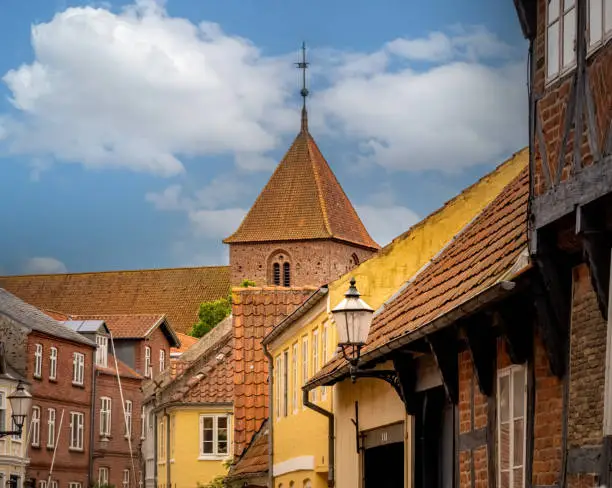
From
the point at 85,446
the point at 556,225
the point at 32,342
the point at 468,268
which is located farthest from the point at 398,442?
the point at 85,446

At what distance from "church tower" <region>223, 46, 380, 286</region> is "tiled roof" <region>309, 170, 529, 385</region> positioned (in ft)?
294

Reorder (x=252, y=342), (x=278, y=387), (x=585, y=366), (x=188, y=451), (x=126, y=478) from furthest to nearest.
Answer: (x=126, y=478)
(x=188, y=451)
(x=252, y=342)
(x=278, y=387)
(x=585, y=366)

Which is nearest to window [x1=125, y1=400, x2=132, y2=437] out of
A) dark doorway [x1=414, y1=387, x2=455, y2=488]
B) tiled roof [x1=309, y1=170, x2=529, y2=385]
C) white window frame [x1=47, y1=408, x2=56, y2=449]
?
white window frame [x1=47, y1=408, x2=56, y2=449]

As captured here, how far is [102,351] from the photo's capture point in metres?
72.1

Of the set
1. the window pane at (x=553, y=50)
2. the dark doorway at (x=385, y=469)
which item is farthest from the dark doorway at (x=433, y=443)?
the window pane at (x=553, y=50)

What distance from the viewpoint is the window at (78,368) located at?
Answer: 66938 millimetres

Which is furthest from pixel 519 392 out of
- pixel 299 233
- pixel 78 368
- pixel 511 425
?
pixel 299 233

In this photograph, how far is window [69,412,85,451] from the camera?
66.6m

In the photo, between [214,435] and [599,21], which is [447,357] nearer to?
[599,21]

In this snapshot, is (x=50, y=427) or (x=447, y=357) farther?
(x=50, y=427)

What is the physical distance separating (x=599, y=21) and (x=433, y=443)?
264 inches

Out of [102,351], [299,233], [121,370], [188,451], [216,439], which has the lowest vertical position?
[188,451]

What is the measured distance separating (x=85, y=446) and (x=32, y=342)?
7481mm

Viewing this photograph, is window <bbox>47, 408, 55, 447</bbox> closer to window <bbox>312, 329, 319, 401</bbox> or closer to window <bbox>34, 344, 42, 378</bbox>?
window <bbox>34, 344, 42, 378</bbox>
